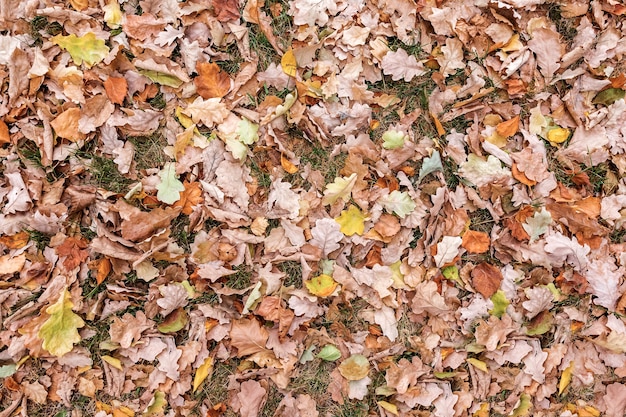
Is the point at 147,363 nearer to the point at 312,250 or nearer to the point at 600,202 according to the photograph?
the point at 312,250

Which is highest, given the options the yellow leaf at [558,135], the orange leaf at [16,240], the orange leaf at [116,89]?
the orange leaf at [116,89]

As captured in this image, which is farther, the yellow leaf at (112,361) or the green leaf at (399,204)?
the green leaf at (399,204)

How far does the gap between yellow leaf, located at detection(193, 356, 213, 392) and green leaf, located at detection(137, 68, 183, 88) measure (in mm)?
1417

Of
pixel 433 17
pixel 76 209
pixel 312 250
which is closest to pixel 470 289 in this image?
pixel 312 250

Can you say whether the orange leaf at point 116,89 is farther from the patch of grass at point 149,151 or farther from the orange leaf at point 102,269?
the orange leaf at point 102,269

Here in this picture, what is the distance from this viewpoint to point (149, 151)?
2.79 meters

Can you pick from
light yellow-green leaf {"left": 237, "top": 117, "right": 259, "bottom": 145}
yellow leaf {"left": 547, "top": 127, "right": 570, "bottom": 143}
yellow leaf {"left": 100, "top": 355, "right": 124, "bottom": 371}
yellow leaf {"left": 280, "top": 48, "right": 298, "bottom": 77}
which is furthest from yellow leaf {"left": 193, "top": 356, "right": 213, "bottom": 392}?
yellow leaf {"left": 547, "top": 127, "right": 570, "bottom": 143}

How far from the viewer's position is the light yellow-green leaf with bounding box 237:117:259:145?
278 cm

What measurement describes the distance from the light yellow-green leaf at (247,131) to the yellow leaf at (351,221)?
601 millimetres

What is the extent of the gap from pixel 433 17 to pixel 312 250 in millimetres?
1405

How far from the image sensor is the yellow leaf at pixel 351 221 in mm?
2770

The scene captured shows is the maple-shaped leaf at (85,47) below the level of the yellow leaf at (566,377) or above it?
above

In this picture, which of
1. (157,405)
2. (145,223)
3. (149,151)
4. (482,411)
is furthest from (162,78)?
(482,411)

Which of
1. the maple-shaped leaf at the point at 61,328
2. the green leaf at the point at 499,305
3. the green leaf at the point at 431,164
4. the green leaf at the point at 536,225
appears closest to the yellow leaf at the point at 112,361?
the maple-shaped leaf at the point at 61,328
